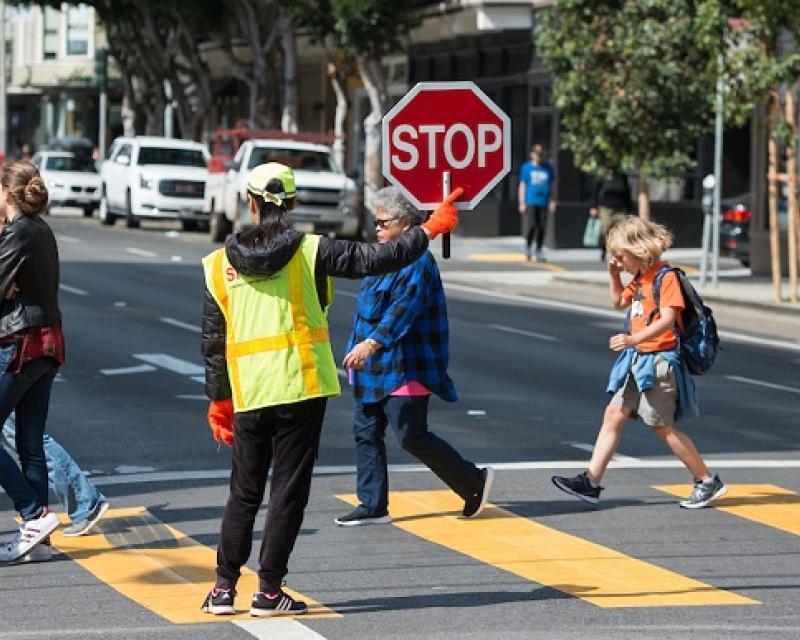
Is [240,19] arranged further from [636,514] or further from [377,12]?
[636,514]

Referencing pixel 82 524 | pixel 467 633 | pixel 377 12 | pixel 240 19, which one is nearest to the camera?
pixel 467 633

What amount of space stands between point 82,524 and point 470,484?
6.52 ft

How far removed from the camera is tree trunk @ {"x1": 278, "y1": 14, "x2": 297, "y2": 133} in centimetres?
4825

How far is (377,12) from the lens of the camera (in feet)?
137

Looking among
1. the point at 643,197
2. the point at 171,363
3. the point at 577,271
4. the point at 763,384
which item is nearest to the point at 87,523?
the point at 171,363

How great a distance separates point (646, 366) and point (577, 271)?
907 inches

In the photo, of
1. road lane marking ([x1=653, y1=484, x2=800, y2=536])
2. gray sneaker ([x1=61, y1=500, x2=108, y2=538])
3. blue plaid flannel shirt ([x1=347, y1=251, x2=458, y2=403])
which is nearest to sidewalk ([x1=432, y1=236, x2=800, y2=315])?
road lane marking ([x1=653, y1=484, x2=800, y2=536])

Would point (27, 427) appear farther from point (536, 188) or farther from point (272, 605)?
point (536, 188)

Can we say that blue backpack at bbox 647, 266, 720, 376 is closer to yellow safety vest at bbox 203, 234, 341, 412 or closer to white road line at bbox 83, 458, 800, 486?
white road line at bbox 83, 458, 800, 486

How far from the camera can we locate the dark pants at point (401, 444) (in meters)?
11.0

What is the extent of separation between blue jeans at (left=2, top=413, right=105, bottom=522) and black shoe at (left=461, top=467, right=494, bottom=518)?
74.9 inches

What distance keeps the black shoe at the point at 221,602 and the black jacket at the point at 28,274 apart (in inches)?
74.1

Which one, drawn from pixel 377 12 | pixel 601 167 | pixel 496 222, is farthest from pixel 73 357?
pixel 496 222

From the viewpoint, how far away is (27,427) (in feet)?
33.2
